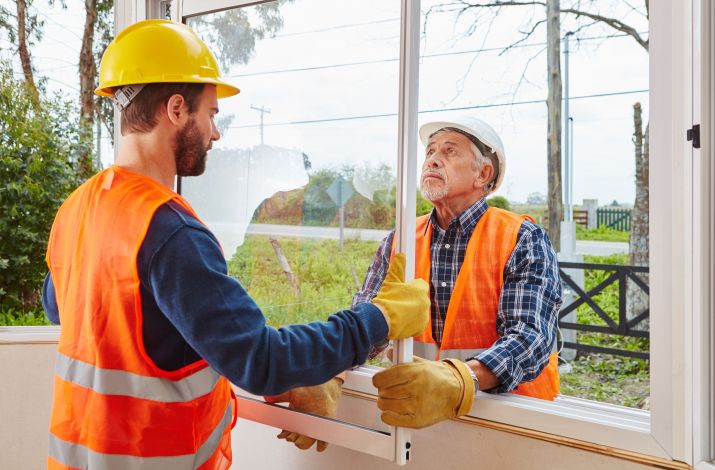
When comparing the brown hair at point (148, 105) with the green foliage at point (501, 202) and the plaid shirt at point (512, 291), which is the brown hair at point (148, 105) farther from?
the green foliage at point (501, 202)

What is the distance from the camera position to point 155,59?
1.33 metres

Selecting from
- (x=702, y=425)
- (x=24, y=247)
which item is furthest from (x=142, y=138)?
(x=24, y=247)

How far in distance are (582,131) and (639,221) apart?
796 mm

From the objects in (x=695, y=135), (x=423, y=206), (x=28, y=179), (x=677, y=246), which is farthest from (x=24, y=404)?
(x=695, y=135)

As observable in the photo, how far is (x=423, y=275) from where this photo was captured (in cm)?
218

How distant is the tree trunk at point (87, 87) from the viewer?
2852mm

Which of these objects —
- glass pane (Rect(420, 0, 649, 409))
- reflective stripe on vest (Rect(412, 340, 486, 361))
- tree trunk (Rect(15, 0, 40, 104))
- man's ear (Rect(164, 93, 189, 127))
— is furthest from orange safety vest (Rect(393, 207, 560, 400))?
tree trunk (Rect(15, 0, 40, 104))

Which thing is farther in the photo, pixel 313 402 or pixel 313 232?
pixel 313 232

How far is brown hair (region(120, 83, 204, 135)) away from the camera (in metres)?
1.34

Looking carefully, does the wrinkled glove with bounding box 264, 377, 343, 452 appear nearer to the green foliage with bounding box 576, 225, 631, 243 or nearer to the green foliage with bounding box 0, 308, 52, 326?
the green foliage with bounding box 0, 308, 52, 326

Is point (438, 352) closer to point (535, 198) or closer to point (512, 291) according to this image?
point (512, 291)

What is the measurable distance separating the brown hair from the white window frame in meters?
0.55

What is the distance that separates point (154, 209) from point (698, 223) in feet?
3.69

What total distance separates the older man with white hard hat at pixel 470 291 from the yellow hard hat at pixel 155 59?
0.65 metres
